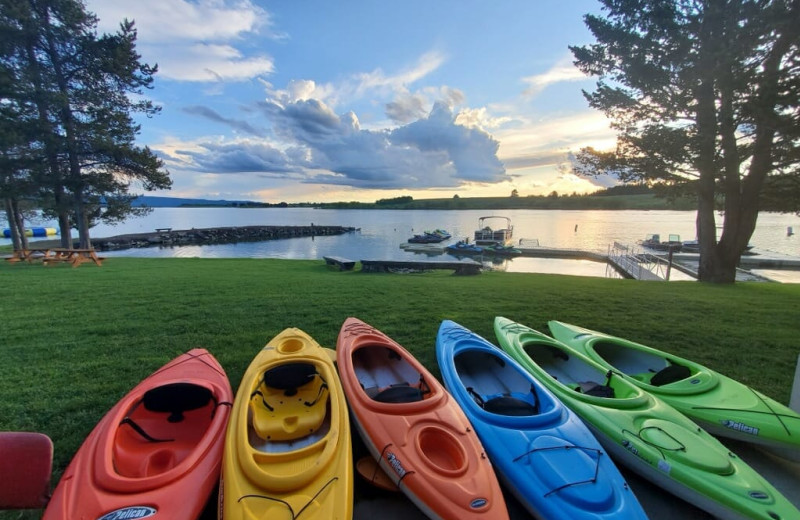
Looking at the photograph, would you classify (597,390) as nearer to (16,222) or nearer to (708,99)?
(708,99)

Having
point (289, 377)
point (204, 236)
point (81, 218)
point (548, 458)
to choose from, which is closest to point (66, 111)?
point (81, 218)

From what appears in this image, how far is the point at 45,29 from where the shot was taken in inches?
525

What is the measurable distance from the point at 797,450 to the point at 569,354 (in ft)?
6.53

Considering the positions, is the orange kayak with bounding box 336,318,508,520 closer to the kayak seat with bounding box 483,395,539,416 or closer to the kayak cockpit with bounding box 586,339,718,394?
the kayak seat with bounding box 483,395,539,416

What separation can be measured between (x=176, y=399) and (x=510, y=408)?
3.17 metres

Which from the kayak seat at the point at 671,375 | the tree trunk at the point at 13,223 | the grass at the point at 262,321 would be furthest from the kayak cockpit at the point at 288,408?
the tree trunk at the point at 13,223

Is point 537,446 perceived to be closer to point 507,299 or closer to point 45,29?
point 507,299

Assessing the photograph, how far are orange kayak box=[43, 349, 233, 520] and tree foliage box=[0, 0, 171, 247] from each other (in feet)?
49.6

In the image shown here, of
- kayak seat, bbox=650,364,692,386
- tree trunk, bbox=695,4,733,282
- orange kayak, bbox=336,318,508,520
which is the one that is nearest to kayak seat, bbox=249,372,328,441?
orange kayak, bbox=336,318,508,520

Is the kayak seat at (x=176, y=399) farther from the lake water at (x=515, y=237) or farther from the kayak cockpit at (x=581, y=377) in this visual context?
the lake water at (x=515, y=237)

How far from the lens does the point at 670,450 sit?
268cm

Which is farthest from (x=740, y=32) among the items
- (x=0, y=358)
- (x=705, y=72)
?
(x=0, y=358)

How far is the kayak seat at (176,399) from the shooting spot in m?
3.27

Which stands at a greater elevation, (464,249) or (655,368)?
(655,368)
